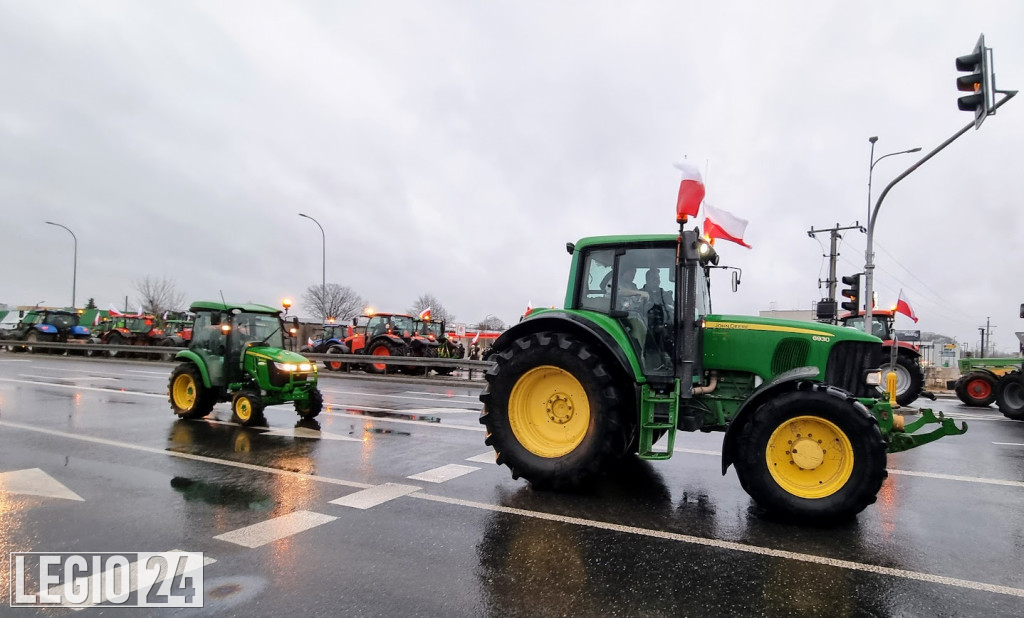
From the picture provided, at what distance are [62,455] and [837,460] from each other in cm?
786

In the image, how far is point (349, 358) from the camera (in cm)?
1912

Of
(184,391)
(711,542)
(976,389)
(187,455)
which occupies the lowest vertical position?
(187,455)

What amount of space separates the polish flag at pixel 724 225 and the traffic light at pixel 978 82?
189 inches

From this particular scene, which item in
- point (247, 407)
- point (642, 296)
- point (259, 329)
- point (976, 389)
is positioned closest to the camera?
point (642, 296)

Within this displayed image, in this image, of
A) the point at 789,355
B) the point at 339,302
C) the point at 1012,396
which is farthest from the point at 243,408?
the point at 339,302

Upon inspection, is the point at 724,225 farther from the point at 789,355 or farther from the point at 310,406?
the point at 310,406

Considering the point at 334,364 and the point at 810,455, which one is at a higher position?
the point at 810,455

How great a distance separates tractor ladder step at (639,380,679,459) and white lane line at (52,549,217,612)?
3.39 metres

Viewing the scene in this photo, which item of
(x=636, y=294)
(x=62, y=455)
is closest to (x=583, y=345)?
(x=636, y=294)

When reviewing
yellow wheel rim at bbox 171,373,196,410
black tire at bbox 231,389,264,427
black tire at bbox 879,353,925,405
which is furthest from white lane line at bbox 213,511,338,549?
black tire at bbox 879,353,925,405

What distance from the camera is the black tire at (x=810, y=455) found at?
4.12 m

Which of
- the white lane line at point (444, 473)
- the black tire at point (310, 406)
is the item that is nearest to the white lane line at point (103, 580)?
the white lane line at point (444, 473)

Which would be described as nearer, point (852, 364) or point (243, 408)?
point (852, 364)

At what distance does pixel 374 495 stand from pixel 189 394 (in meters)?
5.95
